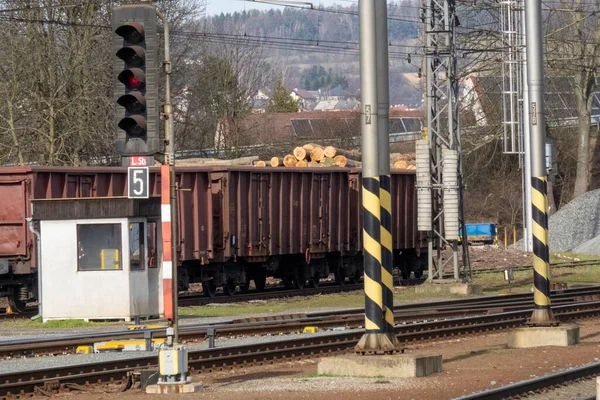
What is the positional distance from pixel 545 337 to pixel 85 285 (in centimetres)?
974

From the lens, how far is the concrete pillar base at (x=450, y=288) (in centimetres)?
2973

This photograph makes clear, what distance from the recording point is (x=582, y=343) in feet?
56.7

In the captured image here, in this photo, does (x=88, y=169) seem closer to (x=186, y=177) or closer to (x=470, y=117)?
(x=186, y=177)

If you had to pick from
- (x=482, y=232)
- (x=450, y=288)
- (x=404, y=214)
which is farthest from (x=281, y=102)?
(x=450, y=288)

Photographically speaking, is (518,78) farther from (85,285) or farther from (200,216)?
(85,285)

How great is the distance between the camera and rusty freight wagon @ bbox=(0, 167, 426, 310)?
25.9 m

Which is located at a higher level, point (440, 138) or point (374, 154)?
point (440, 138)

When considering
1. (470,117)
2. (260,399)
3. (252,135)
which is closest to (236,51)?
(252,135)

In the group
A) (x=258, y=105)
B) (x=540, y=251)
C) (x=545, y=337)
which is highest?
(x=258, y=105)

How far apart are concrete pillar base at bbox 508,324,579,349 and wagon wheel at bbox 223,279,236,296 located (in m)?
14.2

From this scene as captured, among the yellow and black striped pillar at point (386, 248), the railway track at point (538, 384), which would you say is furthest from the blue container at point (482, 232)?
the railway track at point (538, 384)

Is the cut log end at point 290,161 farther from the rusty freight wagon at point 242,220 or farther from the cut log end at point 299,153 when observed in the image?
the rusty freight wagon at point 242,220

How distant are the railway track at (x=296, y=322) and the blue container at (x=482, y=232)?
31737 mm

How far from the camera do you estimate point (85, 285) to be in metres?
22.8
